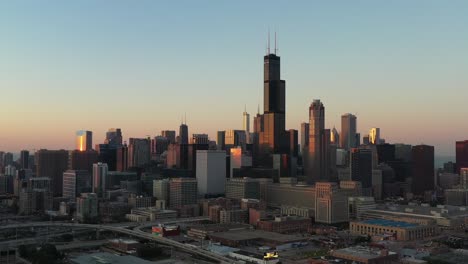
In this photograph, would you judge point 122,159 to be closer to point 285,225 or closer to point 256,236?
point 285,225

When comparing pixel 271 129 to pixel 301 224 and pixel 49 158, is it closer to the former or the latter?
pixel 49 158

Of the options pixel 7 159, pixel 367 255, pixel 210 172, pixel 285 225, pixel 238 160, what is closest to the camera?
pixel 367 255

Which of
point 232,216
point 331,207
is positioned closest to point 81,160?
point 232,216

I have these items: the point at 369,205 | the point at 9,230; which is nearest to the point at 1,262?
the point at 9,230

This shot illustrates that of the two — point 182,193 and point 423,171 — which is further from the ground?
point 423,171

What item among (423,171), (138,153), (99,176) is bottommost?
(99,176)

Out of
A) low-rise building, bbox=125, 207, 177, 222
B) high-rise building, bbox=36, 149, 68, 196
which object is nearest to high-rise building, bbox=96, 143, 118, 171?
high-rise building, bbox=36, 149, 68, 196

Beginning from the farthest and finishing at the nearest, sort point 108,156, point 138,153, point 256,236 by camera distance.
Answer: point 108,156, point 138,153, point 256,236

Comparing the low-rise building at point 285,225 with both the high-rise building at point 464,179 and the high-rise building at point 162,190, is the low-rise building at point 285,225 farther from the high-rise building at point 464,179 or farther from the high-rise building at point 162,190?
the high-rise building at point 464,179
